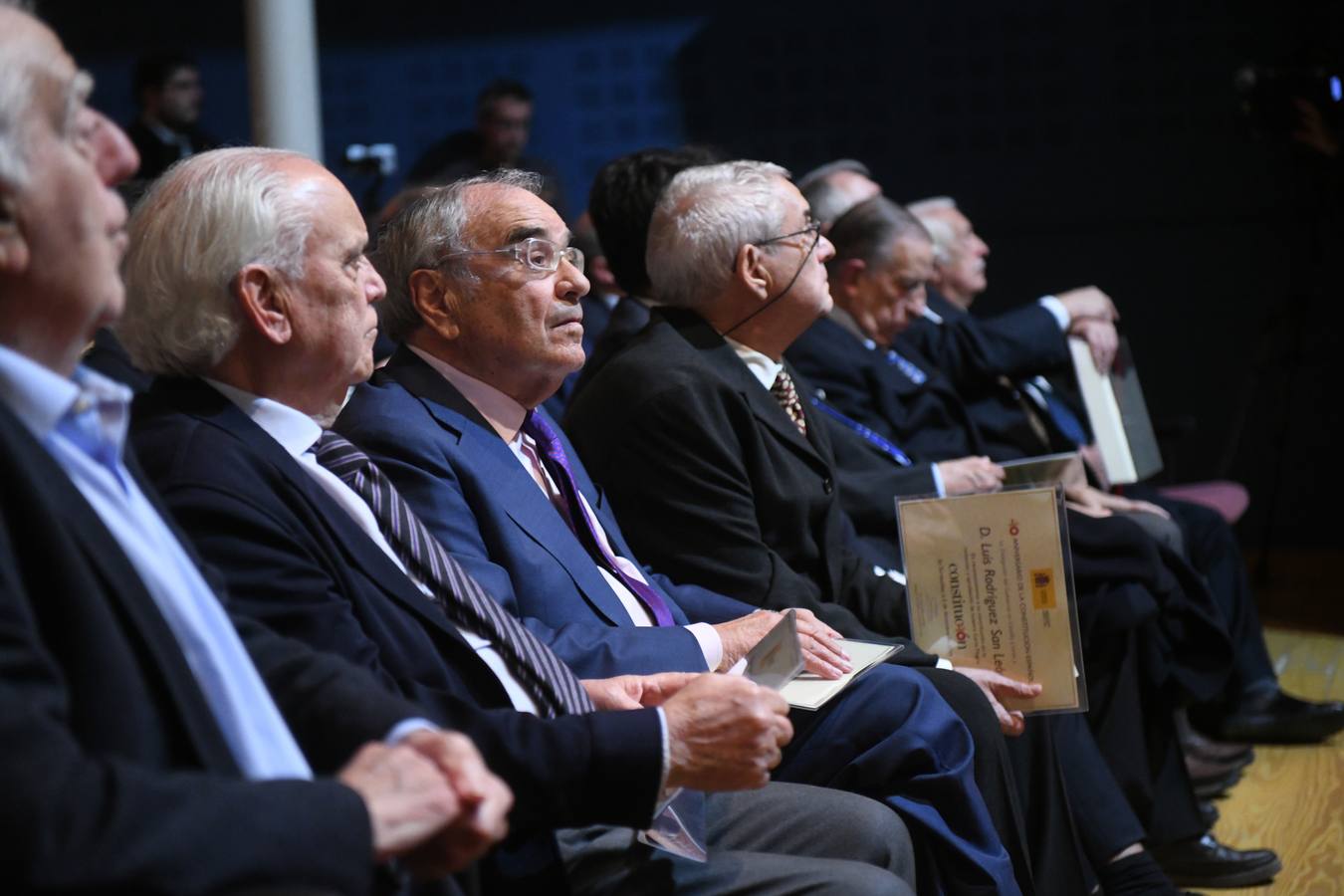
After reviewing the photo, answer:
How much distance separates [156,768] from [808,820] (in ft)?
3.36

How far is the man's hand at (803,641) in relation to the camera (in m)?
2.09

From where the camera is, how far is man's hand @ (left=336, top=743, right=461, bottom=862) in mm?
1162

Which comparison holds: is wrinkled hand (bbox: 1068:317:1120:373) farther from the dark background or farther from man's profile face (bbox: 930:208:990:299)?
the dark background

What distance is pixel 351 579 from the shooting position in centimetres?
157

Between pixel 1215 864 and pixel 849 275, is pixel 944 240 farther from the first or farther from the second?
pixel 1215 864

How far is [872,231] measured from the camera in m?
3.78

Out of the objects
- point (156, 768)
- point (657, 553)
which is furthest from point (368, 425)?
point (156, 768)

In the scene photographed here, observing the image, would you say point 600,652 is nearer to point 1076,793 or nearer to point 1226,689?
point 1076,793

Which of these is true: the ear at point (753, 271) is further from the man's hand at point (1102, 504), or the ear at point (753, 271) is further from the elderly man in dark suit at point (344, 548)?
the man's hand at point (1102, 504)

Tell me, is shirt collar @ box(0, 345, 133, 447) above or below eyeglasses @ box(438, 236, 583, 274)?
above

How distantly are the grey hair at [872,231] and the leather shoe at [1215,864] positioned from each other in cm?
153

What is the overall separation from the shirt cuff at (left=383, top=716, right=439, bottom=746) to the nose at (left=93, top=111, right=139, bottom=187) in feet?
1.69

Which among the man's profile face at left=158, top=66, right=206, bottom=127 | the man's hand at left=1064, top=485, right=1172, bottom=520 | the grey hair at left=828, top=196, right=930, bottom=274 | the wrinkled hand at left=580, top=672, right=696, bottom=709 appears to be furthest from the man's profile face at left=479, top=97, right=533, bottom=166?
the wrinkled hand at left=580, top=672, right=696, bottom=709

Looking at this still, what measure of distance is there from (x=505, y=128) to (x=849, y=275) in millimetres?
2757
